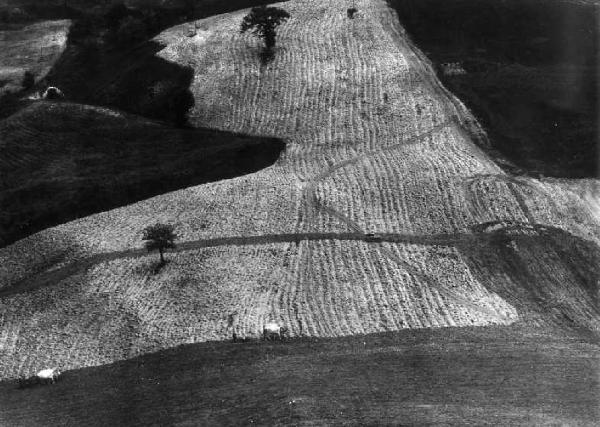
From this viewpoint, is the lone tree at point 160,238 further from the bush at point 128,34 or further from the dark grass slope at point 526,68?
the bush at point 128,34

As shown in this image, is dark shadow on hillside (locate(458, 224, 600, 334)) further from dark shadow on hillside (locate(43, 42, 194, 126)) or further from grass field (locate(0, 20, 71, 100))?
grass field (locate(0, 20, 71, 100))

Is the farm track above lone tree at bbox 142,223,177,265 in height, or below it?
below

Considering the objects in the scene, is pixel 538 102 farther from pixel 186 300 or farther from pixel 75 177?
pixel 75 177

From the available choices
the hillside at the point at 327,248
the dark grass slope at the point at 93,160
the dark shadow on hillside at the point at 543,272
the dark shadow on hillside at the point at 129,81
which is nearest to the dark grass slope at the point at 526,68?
the hillside at the point at 327,248

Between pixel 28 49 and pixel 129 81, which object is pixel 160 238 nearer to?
pixel 129 81

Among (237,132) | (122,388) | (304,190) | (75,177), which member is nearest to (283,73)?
(237,132)

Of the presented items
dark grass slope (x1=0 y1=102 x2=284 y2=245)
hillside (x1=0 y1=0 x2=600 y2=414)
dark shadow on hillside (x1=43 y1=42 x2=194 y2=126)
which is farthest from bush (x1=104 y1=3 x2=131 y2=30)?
hillside (x1=0 y1=0 x2=600 y2=414)
